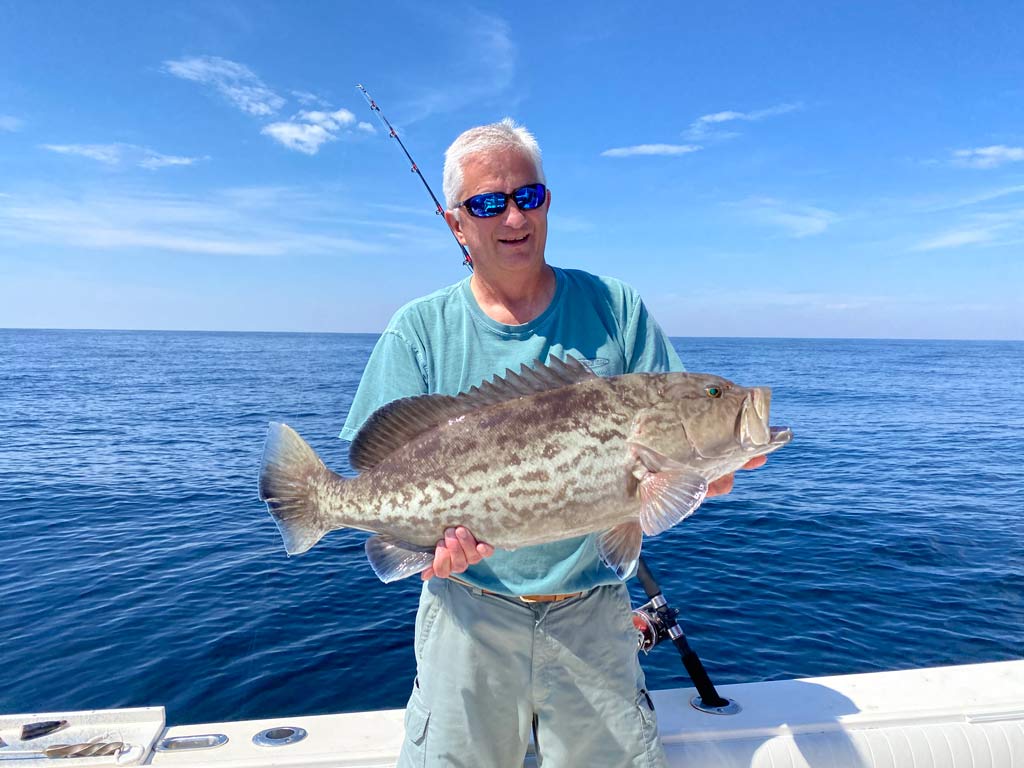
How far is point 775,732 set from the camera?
12.2 feet

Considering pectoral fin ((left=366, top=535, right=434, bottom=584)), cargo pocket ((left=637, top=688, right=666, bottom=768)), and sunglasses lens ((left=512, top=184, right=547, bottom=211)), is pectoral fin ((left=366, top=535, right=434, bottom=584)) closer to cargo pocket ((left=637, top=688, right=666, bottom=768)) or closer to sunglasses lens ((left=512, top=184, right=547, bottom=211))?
cargo pocket ((left=637, top=688, right=666, bottom=768))

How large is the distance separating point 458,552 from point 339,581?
9360mm

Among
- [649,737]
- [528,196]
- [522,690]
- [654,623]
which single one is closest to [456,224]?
[528,196]

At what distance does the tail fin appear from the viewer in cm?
319

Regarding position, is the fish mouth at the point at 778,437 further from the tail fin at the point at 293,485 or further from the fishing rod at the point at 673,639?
the tail fin at the point at 293,485

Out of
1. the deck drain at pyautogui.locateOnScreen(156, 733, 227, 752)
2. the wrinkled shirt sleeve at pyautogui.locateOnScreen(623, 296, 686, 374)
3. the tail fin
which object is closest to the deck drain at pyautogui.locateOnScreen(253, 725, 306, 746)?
the deck drain at pyautogui.locateOnScreen(156, 733, 227, 752)

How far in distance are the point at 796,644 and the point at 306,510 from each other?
27.1ft

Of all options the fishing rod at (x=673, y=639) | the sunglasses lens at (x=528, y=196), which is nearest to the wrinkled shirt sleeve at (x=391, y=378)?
the sunglasses lens at (x=528, y=196)

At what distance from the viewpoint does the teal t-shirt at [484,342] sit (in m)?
3.26

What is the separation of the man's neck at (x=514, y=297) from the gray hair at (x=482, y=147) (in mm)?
432

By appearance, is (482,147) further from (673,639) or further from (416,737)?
(673,639)

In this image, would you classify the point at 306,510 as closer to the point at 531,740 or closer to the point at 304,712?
the point at 531,740

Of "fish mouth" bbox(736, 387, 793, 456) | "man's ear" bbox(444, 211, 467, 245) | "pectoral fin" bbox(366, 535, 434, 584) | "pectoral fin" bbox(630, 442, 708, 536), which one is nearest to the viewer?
"pectoral fin" bbox(630, 442, 708, 536)

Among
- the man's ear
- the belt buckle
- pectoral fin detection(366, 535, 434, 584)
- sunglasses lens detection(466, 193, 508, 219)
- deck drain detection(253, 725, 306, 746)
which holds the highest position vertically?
sunglasses lens detection(466, 193, 508, 219)
